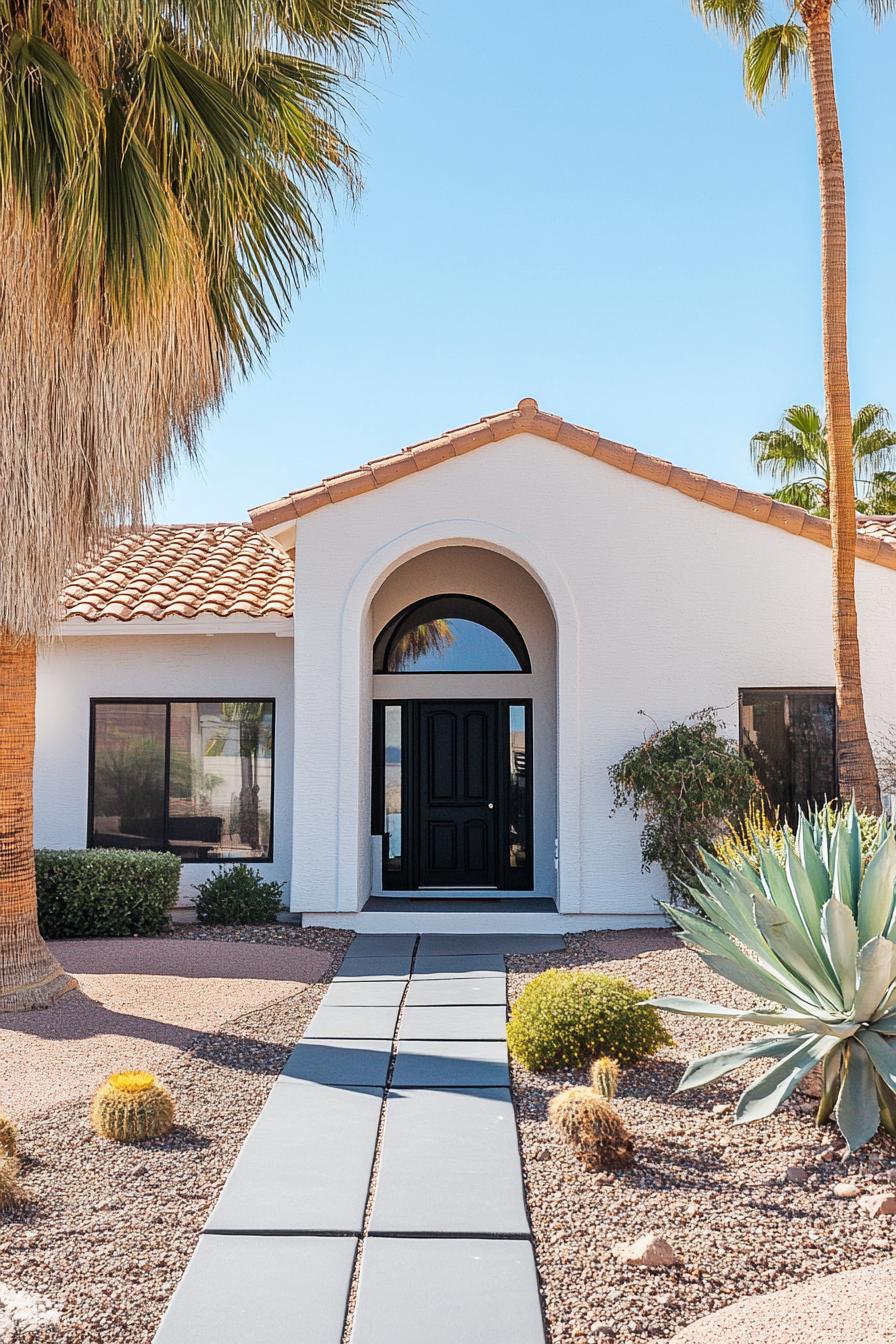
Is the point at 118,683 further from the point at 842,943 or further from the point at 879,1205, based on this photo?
the point at 879,1205

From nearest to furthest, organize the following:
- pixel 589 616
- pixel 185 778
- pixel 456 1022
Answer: pixel 456 1022 < pixel 589 616 < pixel 185 778

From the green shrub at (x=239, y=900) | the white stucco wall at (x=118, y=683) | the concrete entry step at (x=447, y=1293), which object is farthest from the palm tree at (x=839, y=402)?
the concrete entry step at (x=447, y=1293)

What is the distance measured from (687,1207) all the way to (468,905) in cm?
771

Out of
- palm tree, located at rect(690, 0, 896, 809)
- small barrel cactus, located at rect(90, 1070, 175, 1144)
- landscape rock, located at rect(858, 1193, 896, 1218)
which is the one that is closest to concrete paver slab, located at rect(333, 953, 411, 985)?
small barrel cactus, located at rect(90, 1070, 175, 1144)

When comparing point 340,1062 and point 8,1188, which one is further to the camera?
point 340,1062

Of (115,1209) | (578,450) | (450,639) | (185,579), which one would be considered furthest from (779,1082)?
(185,579)

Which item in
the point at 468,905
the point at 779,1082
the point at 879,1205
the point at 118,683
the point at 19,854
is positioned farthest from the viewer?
the point at 118,683

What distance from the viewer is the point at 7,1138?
4.62 m

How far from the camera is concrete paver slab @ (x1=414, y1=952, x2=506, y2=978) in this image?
8898mm

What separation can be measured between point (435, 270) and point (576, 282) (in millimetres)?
1851

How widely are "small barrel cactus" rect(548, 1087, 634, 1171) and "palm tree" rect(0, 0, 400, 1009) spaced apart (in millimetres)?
4715

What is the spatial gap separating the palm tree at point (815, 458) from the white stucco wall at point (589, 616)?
15690 mm

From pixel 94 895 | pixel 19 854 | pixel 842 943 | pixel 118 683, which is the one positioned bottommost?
pixel 94 895

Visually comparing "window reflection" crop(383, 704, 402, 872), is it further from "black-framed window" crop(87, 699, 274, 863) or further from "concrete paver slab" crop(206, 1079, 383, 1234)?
"concrete paver slab" crop(206, 1079, 383, 1234)
